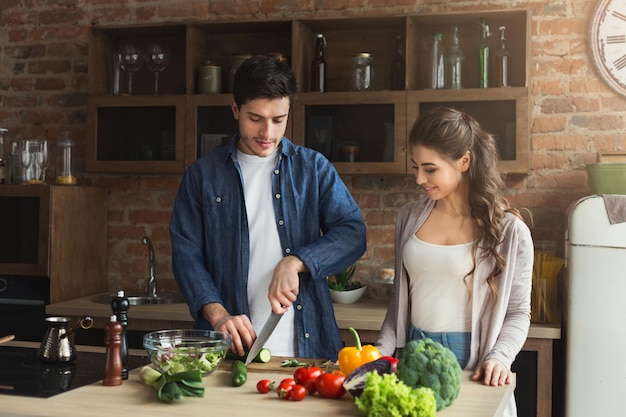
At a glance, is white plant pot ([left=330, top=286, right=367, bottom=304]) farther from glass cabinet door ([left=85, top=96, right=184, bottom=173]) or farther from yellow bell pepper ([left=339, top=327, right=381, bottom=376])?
yellow bell pepper ([left=339, top=327, right=381, bottom=376])

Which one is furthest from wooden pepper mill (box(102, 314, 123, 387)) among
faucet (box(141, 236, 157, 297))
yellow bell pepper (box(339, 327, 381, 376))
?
faucet (box(141, 236, 157, 297))

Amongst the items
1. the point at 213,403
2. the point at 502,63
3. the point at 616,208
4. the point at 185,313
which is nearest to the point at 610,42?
the point at 502,63

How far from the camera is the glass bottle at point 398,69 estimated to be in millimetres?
3826

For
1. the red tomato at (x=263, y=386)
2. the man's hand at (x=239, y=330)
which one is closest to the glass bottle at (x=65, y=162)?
the man's hand at (x=239, y=330)

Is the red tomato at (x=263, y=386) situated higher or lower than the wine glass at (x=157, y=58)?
lower

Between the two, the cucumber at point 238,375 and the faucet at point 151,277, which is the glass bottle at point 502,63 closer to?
the faucet at point 151,277

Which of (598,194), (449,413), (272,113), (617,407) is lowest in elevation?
(617,407)

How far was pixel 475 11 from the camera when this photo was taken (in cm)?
366

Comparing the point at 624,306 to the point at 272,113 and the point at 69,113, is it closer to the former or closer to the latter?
the point at 272,113

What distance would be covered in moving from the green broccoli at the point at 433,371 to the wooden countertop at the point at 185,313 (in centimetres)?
166

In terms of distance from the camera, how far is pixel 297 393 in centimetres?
181

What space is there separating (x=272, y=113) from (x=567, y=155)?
75.4 inches

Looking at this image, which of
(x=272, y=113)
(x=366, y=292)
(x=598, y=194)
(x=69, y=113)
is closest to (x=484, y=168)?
(x=272, y=113)

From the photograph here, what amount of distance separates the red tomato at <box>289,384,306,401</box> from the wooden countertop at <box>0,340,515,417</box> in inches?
0.6
